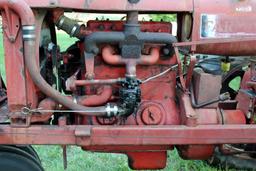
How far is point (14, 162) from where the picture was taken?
321 cm

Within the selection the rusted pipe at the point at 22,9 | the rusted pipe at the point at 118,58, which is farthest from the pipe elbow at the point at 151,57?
the rusted pipe at the point at 22,9

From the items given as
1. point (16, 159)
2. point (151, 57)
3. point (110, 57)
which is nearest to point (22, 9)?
point (110, 57)

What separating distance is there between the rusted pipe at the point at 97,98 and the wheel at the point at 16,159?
22.2 inches

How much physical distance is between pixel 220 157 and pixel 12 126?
87.0 inches

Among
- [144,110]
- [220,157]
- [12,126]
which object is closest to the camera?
[12,126]

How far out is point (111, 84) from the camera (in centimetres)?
319

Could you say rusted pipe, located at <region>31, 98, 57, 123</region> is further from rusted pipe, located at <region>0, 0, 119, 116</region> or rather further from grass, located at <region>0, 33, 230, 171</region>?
grass, located at <region>0, 33, 230, 171</region>

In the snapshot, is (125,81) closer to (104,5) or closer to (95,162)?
(104,5)

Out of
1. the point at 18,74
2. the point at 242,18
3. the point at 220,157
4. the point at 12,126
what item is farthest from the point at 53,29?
the point at 220,157

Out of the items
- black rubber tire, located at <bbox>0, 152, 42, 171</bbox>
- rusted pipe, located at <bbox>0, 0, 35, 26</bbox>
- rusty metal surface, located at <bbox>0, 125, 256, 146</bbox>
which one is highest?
rusted pipe, located at <bbox>0, 0, 35, 26</bbox>

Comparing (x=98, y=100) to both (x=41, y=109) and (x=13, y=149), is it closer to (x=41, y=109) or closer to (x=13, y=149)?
(x=41, y=109)

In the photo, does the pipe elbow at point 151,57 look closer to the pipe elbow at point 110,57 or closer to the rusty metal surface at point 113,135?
the pipe elbow at point 110,57

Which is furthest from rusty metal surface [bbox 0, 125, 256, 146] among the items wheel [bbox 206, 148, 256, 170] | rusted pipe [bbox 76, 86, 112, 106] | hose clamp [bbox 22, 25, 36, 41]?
wheel [bbox 206, 148, 256, 170]

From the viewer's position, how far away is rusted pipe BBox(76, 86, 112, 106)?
321 centimetres
